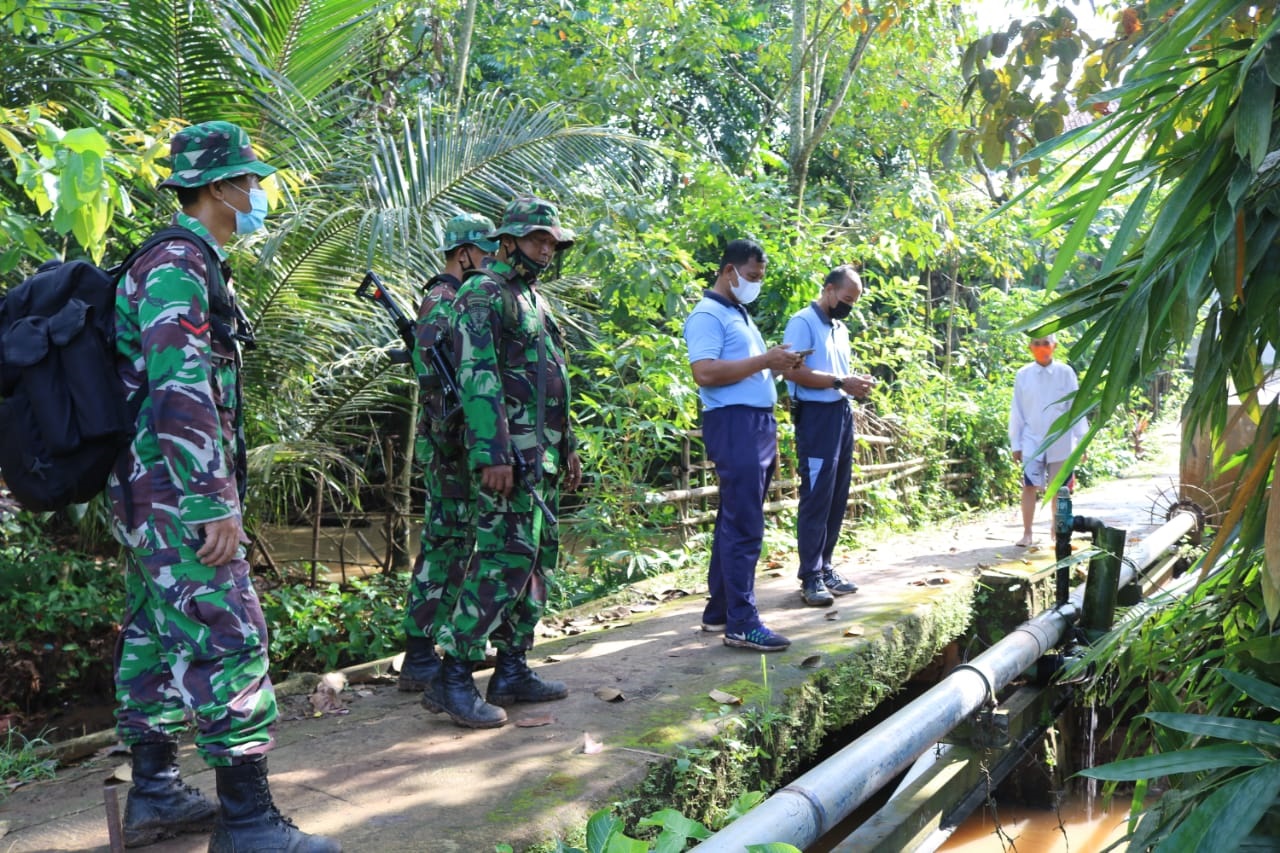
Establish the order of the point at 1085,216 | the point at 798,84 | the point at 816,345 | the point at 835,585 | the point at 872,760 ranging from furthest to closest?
the point at 798,84 < the point at 835,585 < the point at 816,345 < the point at 872,760 < the point at 1085,216

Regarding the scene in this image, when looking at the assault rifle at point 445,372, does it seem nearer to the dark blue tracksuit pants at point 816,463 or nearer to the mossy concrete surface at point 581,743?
the mossy concrete surface at point 581,743

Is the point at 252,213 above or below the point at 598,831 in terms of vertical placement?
above

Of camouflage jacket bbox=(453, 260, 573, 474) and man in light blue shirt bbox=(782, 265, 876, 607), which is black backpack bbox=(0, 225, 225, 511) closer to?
camouflage jacket bbox=(453, 260, 573, 474)

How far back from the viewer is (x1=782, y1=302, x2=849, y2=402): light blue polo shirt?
5.58 meters

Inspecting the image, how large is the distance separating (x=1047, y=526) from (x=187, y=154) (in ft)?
25.7

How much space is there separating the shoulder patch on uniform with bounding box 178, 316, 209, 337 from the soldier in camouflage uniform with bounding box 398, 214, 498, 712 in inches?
56.1

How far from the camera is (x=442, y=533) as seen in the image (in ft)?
14.4

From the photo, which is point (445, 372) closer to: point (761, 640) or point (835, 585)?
point (761, 640)

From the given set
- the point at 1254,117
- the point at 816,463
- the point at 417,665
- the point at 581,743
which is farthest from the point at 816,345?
the point at 1254,117

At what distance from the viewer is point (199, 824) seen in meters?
3.04

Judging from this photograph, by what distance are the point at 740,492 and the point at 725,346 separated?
0.65 m

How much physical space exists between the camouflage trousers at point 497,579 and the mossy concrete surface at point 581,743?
0.33 meters

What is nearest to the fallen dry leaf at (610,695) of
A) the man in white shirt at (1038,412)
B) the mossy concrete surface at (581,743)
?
the mossy concrete surface at (581,743)

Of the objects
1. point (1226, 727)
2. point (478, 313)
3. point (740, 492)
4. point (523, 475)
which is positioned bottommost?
point (1226, 727)
